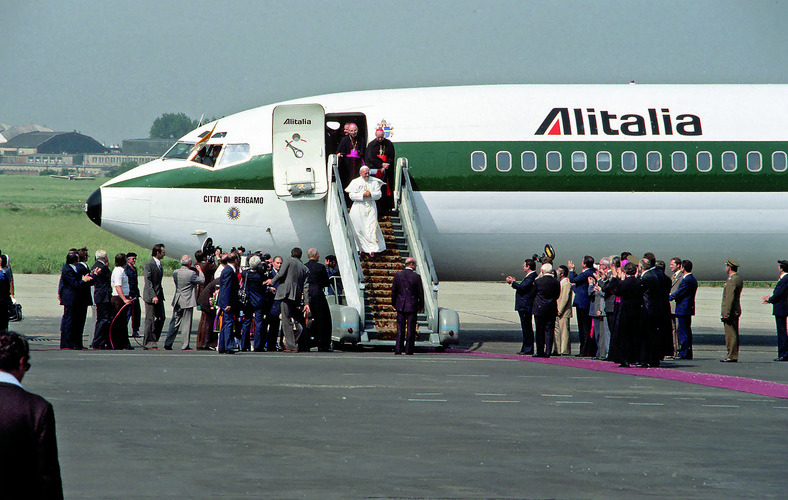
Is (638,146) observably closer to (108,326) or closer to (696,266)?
(696,266)

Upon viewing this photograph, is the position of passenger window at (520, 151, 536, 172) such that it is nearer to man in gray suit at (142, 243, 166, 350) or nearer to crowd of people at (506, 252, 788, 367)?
crowd of people at (506, 252, 788, 367)

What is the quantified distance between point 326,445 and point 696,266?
635 inches

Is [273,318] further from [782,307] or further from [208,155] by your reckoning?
[782,307]

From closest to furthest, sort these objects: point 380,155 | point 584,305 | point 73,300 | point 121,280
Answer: point 73,300 → point 121,280 → point 584,305 → point 380,155

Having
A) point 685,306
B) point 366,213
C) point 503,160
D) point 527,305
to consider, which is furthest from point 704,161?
point 366,213

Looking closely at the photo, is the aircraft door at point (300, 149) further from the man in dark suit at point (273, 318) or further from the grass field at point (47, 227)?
the grass field at point (47, 227)

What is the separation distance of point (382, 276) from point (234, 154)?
4.60 metres

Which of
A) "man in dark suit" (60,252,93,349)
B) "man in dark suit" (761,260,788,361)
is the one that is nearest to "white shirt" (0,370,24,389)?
"man in dark suit" (60,252,93,349)

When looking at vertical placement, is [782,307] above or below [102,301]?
below

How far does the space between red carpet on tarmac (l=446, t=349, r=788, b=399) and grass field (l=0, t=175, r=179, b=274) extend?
4062 cm

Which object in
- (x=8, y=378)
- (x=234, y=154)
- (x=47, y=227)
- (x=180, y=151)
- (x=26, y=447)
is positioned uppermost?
(x=47, y=227)

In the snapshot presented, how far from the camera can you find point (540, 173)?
23.3 m

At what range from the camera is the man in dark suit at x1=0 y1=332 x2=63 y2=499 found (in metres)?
5.35

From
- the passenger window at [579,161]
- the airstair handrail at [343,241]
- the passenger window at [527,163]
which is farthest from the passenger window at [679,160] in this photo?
the airstair handrail at [343,241]
